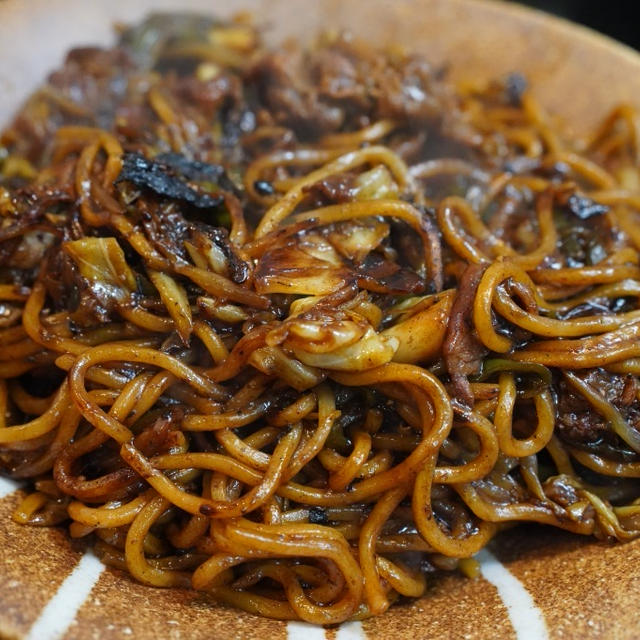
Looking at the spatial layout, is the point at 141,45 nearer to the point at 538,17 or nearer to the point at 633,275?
the point at 538,17

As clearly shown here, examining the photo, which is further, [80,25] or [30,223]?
[80,25]

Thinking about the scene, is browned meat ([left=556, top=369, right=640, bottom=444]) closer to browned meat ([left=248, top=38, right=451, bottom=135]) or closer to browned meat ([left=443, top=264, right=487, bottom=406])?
browned meat ([left=443, top=264, right=487, bottom=406])

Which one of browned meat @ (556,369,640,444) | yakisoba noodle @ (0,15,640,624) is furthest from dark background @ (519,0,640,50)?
browned meat @ (556,369,640,444)

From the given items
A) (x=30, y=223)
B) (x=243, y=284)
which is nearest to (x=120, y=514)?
(x=243, y=284)

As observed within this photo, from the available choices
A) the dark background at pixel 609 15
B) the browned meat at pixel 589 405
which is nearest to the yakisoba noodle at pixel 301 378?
the browned meat at pixel 589 405

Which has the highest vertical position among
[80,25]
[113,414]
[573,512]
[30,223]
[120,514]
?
[80,25]

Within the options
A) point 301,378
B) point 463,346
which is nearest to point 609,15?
point 463,346

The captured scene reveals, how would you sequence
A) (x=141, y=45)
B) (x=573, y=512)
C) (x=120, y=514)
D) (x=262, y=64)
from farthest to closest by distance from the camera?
1. (x=141, y=45)
2. (x=262, y=64)
3. (x=573, y=512)
4. (x=120, y=514)
